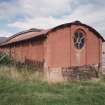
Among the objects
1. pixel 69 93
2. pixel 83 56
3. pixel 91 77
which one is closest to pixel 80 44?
pixel 83 56

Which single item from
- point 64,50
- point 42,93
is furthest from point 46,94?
point 64,50

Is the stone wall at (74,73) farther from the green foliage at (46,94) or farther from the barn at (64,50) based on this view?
the green foliage at (46,94)

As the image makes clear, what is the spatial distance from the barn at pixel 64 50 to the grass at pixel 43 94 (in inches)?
123

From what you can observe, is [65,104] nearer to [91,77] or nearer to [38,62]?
[38,62]

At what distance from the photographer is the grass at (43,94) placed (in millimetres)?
9664

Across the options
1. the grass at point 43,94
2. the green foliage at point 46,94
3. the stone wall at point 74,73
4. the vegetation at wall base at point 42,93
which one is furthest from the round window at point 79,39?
the green foliage at point 46,94

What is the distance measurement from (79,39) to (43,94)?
854cm

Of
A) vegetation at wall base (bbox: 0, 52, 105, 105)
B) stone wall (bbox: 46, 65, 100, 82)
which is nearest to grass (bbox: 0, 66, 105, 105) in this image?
vegetation at wall base (bbox: 0, 52, 105, 105)

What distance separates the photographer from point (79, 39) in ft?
61.0

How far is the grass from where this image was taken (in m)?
9.66

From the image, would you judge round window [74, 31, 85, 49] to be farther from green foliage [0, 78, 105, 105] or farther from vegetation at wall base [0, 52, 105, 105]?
green foliage [0, 78, 105, 105]

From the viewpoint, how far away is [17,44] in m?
21.4

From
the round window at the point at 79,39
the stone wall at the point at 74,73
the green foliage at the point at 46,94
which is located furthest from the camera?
the round window at the point at 79,39

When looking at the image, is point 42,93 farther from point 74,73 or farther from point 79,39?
point 79,39
